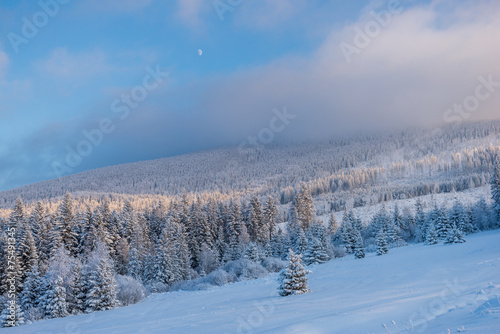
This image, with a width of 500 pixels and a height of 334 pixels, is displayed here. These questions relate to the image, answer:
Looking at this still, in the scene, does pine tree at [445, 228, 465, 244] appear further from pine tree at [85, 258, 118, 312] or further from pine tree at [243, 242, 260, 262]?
pine tree at [85, 258, 118, 312]

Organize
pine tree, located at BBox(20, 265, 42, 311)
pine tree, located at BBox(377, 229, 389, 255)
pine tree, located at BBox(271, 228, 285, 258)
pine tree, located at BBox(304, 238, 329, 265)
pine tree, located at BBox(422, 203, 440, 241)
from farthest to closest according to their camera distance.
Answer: pine tree, located at BBox(271, 228, 285, 258)
pine tree, located at BBox(422, 203, 440, 241)
pine tree, located at BBox(304, 238, 329, 265)
pine tree, located at BBox(377, 229, 389, 255)
pine tree, located at BBox(20, 265, 42, 311)

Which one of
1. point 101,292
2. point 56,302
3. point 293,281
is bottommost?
point 56,302

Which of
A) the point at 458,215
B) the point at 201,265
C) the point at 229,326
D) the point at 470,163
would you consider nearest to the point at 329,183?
the point at 470,163

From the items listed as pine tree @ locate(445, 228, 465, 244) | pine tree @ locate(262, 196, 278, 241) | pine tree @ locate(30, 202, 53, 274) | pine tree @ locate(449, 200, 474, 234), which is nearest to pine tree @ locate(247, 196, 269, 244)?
pine tree @ locate(262, 196, 278, 241)

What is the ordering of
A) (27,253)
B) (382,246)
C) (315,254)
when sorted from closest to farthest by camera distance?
1. (27,253)
2. (382,246)
3. (315,254)

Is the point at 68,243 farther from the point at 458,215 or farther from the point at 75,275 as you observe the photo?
the point at 458,215

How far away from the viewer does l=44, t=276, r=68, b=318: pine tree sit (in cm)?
2443

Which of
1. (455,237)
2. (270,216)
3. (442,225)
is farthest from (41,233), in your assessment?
(442,225)

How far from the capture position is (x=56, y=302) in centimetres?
2477

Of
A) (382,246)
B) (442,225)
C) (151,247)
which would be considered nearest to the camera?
(382,246)

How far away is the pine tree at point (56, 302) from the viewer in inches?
962

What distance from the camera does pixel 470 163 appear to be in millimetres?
172875

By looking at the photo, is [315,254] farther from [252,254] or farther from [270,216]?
[270,216]

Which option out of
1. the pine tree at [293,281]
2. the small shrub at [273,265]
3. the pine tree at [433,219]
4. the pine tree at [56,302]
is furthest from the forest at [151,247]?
the pine tree at [293,281]
